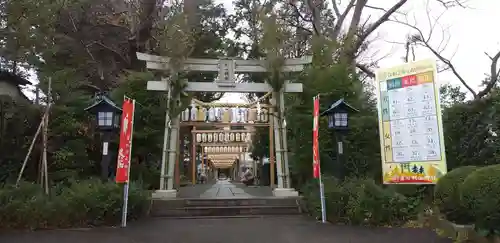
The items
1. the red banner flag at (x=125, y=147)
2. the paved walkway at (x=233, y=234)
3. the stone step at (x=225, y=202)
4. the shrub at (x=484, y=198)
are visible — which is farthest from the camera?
the stone step at (x=225, y=202)

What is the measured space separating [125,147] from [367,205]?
4.96 m

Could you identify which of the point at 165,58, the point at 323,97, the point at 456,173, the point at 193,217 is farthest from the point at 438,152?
the point at 165,58

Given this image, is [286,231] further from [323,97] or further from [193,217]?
[323,97]

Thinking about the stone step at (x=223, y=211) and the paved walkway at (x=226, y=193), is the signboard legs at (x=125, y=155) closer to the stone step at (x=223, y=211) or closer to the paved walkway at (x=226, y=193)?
the stone step at (x=223, y=211)

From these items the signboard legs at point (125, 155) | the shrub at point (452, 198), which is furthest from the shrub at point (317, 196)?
the signboard legs at point (125, 155)

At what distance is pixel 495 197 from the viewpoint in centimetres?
548

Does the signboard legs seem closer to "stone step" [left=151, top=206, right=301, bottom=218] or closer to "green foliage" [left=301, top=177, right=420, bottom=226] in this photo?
"stone step" [left=151, top=206, right=301, bottom=218]

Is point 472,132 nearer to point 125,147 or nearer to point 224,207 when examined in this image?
point 224,207

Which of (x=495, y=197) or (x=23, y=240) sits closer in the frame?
(x=495, y=197)

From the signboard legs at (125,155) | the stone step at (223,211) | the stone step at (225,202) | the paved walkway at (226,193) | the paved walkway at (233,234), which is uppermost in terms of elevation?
the signboard legs at (125,155)

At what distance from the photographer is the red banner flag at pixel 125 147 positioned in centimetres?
852

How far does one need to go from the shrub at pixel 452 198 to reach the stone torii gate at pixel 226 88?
519cm

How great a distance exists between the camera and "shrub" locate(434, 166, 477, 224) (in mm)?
6188

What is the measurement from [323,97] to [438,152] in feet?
14.1
